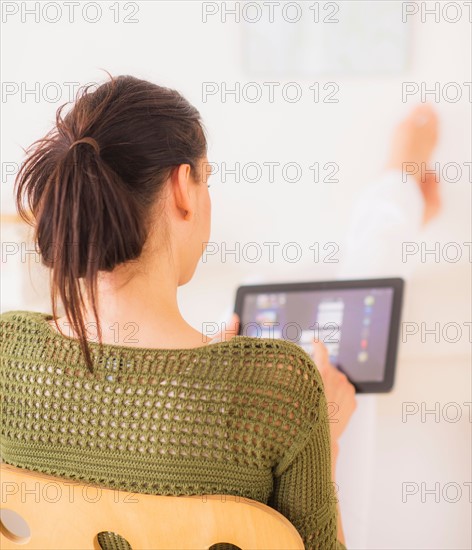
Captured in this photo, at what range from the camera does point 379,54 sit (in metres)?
1.41

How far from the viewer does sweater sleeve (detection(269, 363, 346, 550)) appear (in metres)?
0.78

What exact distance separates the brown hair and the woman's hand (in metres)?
0.57

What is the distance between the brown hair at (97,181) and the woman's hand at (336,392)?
57cm

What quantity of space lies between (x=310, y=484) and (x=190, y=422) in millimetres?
159

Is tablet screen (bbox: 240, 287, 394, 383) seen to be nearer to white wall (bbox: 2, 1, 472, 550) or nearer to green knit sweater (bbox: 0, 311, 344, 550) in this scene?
white wall (bbox: 2, 1, 472, 550)

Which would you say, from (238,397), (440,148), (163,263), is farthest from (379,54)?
(238,397)

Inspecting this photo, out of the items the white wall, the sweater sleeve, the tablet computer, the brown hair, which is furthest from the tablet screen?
the brown hair

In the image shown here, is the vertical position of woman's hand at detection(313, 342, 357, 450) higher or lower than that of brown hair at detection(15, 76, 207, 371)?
lower

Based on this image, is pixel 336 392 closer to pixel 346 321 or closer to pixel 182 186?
pixel 346 321

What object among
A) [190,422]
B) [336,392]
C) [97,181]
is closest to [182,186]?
[97,181]

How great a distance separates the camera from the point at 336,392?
1.23 m

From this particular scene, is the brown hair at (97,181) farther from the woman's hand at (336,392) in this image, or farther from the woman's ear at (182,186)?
the woman's hand at (336,392)

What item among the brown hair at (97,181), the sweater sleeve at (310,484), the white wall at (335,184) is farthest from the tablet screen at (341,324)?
the brown hair at (97,181)

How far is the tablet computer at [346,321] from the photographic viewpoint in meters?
1.27
